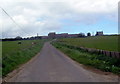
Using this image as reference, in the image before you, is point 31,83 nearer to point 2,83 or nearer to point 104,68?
point 2,83

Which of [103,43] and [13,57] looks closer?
[13,57]

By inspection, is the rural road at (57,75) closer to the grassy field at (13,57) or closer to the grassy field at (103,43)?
the grassy field at (13,57)

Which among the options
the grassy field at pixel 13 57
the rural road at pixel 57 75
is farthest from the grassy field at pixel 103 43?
the rural road at pixel 57 75

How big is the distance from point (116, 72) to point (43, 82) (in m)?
5.16

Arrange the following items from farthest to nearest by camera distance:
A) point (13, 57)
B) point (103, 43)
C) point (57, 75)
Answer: point (103, 43) < point (13, 57) < point (57, 75)

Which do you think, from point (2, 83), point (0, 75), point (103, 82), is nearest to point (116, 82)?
point (103, 82)

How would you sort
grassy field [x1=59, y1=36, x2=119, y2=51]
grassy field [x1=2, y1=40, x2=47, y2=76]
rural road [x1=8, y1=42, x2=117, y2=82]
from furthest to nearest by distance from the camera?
grassy field [x1=59, y1=36, x2=119, y2=51] < grassy field [x1=2, y1=40, x2=47, y2=76] < rural road [x1=8, y1=42, x2=117, y2=82]

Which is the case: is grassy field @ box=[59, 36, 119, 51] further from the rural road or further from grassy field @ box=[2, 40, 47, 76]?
the rural road

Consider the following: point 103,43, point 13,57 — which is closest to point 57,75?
point 13,57

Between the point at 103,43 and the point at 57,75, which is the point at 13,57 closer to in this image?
the point at 57,75

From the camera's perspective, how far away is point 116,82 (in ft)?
35.3

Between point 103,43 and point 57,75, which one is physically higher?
point 103,43

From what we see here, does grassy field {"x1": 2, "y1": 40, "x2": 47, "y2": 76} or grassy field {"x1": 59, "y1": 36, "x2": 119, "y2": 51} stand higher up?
Result: grassy field {"x1": 59, "y1": 36, "x2": 119, "y2": 51}

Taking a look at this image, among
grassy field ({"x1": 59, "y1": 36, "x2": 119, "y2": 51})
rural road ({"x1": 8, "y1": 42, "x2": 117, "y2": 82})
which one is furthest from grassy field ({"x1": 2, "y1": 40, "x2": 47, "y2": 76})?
grassy field ({"x1": 59, "y1": 36, "x2": 119, "y2": 51})
